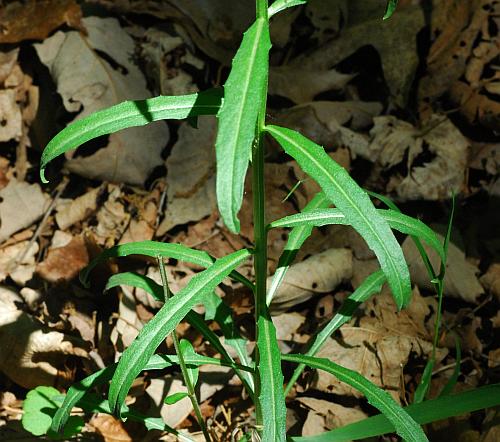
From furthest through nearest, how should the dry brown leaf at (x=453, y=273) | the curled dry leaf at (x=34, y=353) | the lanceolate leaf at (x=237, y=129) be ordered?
the dry brown leaf at (x=453, y=273)
the curled dry leaf at (x=34, y=353)
the lanceolate leaf at (x=237, y=129)

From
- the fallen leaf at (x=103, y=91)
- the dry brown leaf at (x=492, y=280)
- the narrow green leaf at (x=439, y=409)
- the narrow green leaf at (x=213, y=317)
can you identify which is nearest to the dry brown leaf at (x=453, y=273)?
the dry brown leaf at (x=492, y=280)

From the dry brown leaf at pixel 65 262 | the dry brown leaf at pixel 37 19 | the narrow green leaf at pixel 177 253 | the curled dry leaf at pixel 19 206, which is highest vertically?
the dry brown leaf at pixel 37 19

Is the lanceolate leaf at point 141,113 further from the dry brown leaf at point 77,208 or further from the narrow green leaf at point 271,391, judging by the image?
the dry brown leaf at point 77,208

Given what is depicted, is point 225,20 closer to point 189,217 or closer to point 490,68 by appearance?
point 189,217

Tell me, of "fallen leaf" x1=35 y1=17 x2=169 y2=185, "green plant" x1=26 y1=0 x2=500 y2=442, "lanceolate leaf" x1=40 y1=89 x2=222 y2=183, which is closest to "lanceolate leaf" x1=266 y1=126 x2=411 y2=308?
"green plant" x1=26 y1=0 x2=500 y2=442

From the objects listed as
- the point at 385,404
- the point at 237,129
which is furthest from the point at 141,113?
the point at 385,404
